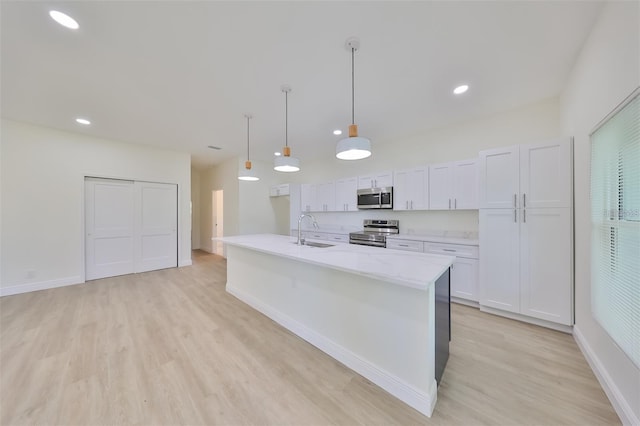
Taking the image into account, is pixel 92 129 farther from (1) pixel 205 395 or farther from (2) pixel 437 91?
(2) pixel 437 91

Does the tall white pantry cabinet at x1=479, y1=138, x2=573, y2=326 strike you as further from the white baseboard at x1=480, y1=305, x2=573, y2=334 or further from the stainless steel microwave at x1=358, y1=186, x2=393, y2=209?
the stainless steel microwave at x1=358, y1=186, x2=393, y2=209

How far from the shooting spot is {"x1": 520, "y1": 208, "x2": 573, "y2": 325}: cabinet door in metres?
2.35

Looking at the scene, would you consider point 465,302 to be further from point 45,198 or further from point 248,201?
point 45,198

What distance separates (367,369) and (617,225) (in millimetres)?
2079

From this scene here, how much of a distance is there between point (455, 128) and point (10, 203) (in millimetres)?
7443

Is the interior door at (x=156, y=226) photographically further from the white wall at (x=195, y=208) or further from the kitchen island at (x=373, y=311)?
the kitchen island at (x=373, y=311)

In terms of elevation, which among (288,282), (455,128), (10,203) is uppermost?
(455,128)

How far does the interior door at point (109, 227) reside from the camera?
4301 mm

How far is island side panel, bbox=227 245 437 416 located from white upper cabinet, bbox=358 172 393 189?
2.64 meters

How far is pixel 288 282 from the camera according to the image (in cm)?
256

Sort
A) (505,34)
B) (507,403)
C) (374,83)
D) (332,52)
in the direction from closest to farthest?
(507,403) < (505,34) < (332,52) < (374,83)

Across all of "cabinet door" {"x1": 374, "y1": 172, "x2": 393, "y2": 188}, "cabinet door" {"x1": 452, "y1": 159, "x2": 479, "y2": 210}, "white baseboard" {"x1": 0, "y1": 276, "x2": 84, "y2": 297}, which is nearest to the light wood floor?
"white baseboard" {"x1": 0, "y1": 276, "x2": 84, "y2": 297}

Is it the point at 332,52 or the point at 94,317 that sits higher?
the point at 332,52

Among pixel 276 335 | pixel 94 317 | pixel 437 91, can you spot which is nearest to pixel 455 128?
pixel 437 91
